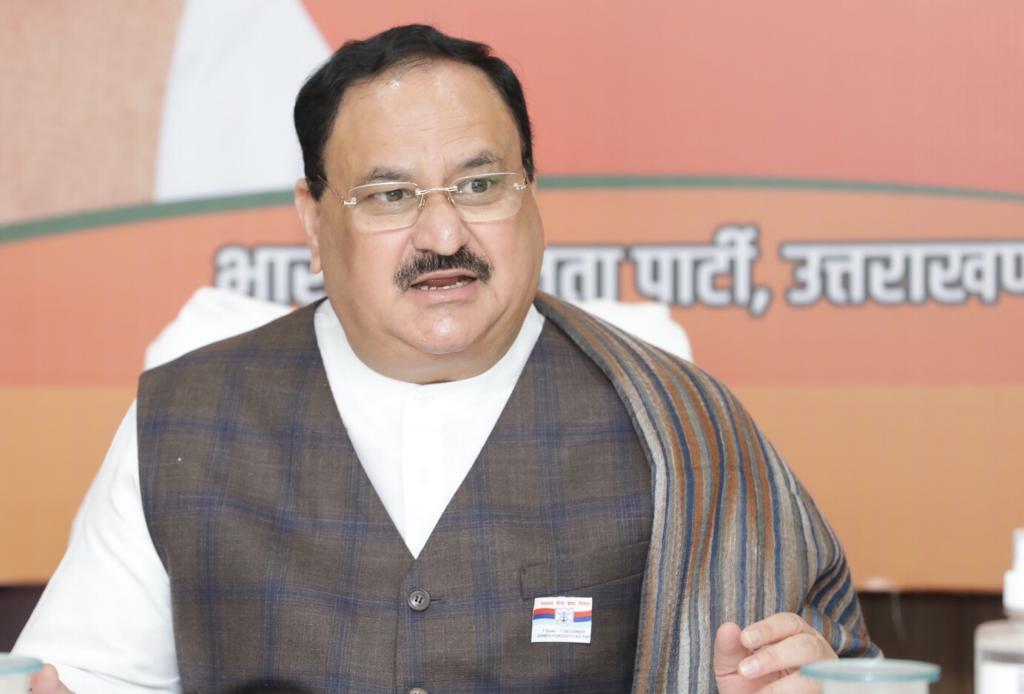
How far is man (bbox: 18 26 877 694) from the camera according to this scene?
70.4 inches

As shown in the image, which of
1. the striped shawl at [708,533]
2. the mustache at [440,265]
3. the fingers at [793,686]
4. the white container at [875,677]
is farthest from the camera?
the mustache at [440,265]

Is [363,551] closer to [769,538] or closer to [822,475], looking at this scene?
[769,538]

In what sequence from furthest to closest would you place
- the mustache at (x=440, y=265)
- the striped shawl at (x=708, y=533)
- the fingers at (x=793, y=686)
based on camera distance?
the mustache at (x=440, y=265), the striped shawl at (x=708, y=533), the fingers at (x=793, y=686)

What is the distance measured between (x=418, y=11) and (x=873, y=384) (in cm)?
123

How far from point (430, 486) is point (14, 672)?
2.68ft

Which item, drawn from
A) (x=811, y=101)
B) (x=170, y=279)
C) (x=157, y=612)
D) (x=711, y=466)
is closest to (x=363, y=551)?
(x=157, y=612)

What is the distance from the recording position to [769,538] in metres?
1.84

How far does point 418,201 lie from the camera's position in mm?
1901

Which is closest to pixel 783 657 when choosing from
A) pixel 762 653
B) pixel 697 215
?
pixel 762 653

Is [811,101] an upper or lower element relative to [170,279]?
upper

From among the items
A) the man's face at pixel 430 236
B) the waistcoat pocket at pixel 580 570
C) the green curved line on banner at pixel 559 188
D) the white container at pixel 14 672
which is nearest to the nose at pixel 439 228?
the man's face at pixel 430 236

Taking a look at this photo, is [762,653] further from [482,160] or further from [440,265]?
[482,160]

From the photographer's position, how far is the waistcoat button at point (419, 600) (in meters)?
1.77

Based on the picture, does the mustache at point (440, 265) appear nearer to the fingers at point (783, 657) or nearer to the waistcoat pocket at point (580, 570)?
the waistcoat pocket at point (580, 570)
